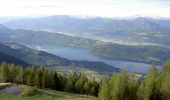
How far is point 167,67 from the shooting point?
113 metres

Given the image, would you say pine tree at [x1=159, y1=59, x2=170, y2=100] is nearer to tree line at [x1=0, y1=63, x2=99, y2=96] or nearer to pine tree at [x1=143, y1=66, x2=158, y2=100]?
pine tree at [x1=143, y1=66, x2=158, y2=100]

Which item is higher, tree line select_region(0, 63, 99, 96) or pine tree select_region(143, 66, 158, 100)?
pine tree select_region(143, 66, 158, 100)

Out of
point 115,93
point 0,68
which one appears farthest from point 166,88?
point 0,68

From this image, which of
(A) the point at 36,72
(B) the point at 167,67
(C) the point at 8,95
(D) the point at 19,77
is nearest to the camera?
(C) the point at 8,95

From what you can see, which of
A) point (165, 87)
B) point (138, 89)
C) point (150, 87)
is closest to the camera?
point (150, 87)

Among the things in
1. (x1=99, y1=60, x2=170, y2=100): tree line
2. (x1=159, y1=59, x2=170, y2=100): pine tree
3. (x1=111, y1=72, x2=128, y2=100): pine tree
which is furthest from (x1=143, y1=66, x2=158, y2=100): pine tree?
(x1=111, y1=72, x2=128, y2=100): pine tree

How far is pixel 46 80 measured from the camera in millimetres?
144500

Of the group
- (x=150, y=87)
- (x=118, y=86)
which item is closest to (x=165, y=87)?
(x=150, y=87)

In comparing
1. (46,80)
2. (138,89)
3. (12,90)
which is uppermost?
(138,89)

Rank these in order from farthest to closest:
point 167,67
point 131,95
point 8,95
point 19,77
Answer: point 19,77
point 167,67
point 131,95
point 8,95

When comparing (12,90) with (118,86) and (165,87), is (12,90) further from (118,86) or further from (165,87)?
(165,87)

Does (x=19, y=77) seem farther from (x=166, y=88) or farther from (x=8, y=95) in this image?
(x=166, y=88)

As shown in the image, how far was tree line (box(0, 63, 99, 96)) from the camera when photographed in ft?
474

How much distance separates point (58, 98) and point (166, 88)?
31.9 metres
